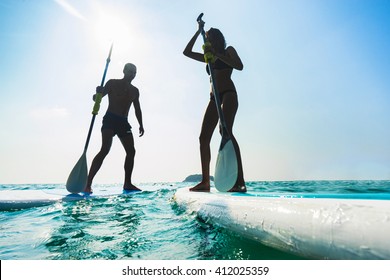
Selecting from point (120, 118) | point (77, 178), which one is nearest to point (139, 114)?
point (120, 118)

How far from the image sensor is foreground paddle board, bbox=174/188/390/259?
79cm

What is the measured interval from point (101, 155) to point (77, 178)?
28.3 inches

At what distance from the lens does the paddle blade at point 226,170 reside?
8.15 ft

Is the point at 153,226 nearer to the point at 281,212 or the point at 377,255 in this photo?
the point at 281,212

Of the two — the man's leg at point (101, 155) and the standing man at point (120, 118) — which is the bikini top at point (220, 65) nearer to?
the standing man at point (120, 118)

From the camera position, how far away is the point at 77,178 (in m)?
4.49

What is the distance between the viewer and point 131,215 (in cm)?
249

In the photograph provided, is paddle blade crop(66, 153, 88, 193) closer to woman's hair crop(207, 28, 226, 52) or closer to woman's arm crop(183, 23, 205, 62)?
woman's arm crop(183, 23, 205, 62)

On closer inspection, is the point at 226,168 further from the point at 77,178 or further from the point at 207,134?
the point at 77,178

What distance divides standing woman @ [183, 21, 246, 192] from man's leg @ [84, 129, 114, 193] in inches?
99.5

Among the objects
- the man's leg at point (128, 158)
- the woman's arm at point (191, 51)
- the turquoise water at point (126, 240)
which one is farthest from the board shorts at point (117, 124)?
the turquoise water at point (126, 240)

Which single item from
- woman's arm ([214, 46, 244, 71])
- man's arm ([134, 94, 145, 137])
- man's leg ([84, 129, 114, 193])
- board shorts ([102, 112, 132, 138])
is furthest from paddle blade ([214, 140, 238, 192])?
man's arm ([134, 94, 145, 137])

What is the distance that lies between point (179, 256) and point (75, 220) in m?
1.36
